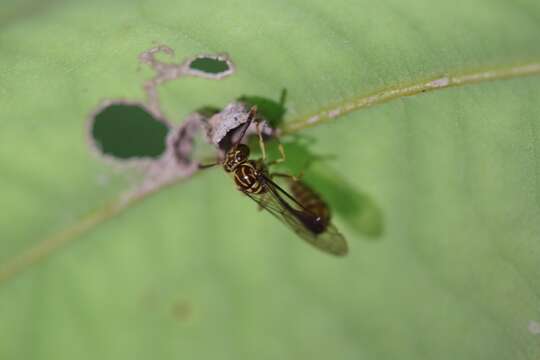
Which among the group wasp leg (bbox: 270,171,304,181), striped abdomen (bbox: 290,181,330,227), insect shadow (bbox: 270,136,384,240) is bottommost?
striped abdomen (bbox: 290,181,330,227)

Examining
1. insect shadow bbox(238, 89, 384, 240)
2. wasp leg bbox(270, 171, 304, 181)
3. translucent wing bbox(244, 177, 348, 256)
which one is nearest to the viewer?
insect shadow bbox(238, 89, 384, 240)

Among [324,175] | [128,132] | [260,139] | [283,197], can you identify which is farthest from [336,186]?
[128,132]

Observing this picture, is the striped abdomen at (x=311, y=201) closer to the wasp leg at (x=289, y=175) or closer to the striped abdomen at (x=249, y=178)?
the wasp leg at (x=289, y=175)

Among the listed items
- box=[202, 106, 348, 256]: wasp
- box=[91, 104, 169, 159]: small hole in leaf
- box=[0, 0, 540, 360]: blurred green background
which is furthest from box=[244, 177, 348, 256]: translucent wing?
box=[91, 104, 169, 159]: small hole in leaf

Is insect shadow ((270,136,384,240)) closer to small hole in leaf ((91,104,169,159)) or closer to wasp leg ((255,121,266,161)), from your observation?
wasp leg ((255,121,266,161))

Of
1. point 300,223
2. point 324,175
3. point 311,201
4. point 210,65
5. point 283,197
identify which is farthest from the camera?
point 283,197

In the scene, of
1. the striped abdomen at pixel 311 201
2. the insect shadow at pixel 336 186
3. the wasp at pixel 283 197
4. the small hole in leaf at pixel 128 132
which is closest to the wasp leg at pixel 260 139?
the wasp at pixel 283 197

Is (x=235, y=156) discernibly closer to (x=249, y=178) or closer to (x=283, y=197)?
(x=249, y=178)
